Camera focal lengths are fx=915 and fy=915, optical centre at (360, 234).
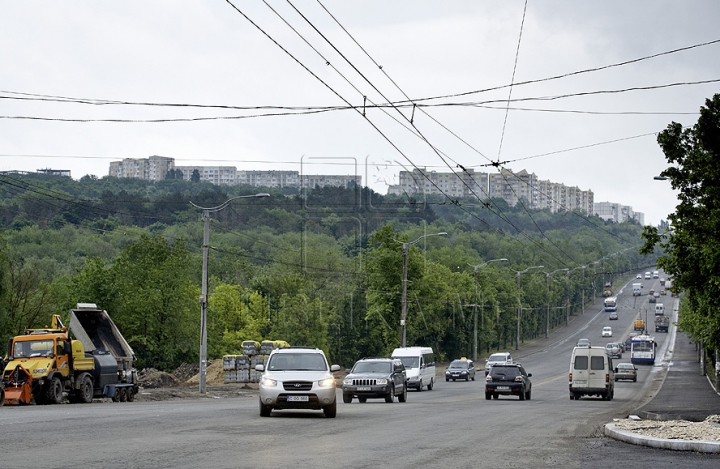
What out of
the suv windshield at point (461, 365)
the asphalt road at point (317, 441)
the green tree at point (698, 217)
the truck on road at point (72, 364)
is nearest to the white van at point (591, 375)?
the green tree at point (698, 217)

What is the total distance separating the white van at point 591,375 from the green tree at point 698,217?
293 inches

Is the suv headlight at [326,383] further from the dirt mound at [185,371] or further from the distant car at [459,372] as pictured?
the dirt mound at [185,371]

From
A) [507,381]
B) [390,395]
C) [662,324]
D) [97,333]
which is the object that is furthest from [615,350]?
[97,333]

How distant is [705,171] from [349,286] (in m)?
83.9

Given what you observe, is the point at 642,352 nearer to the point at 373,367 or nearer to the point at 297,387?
the point at 373,367

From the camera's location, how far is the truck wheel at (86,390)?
109ft

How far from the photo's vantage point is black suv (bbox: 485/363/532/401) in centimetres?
3878

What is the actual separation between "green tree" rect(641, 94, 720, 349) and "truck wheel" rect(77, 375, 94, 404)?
20444 millimetres

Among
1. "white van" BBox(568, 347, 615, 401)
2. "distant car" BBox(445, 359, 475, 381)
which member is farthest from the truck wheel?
"distant car" BBox(445, 359, 475, 381)

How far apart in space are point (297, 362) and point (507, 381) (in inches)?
718

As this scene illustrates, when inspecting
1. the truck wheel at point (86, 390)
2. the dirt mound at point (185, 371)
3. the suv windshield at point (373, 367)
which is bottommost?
the dirt mound at point (185, 371)

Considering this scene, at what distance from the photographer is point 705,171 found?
95.5 ft

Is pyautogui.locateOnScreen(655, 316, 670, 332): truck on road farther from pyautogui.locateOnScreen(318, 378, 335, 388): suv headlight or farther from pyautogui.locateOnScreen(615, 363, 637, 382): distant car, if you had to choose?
pyautogui.locateOnScreen(318, 378, 335, 388): suv headlight

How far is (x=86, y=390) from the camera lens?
110ft
